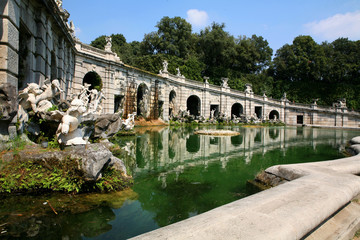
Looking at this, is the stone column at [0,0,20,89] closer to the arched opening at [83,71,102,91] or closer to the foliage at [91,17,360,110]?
the arched opening at [83,71,102,91]

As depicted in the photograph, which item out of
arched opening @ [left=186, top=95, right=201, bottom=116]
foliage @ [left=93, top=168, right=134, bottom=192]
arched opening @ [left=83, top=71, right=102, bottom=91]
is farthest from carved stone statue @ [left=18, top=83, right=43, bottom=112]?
arched opening @ [left=186, top=95, right=201, bottom=116]

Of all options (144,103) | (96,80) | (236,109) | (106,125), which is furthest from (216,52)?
(106,125)

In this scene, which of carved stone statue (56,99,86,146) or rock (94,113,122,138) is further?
rock (94,113,122,138)

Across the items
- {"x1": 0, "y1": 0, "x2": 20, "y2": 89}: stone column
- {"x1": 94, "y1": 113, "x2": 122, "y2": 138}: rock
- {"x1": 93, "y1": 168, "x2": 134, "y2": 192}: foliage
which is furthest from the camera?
{"x1": 94, "y1": 113, "x2": 122, "y2": 138}: rock

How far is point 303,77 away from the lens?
142 feet

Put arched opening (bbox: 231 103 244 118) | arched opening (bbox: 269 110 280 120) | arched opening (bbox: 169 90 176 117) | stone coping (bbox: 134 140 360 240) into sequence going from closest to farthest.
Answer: stone coping (bbox: 134 140 360 240) → arched opening (bbox: 169 90 176 117) → arched opening (bbox: 231 103 244 118) → arched opening (bbox: 269 110 280 120)

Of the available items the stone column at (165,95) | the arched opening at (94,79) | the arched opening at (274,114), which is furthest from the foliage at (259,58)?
the arched opening at (94,79)

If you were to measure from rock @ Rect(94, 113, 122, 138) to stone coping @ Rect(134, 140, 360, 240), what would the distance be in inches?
267

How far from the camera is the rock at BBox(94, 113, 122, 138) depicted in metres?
8.20

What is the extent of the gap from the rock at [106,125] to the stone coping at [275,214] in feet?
22.2

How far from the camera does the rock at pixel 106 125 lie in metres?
8.20

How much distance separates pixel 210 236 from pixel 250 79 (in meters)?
43.0

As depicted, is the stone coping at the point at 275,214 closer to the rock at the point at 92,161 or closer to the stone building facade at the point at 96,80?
the rock at the point at 92,161

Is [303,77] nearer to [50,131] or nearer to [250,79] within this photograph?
[250,79]
